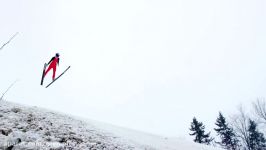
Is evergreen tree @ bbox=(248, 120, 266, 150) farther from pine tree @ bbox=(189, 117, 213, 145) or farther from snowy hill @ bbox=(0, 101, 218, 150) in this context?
snowy hill @ bbox=(0, 101, 218, 150)

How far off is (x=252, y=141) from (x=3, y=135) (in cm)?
5365

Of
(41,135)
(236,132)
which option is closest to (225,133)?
(236,132)

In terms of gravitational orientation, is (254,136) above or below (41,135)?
above

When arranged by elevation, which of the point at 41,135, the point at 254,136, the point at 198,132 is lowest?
the point at 41,135

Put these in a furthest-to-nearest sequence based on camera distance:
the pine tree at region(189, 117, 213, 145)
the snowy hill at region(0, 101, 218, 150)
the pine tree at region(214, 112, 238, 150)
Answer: the pine tree at region(214, 112, 238, 150)
the pine tree at region(189, 117, 213, 145)
the snowy hill at region(0, 101, 218, 150)

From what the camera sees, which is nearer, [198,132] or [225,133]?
[198,132]

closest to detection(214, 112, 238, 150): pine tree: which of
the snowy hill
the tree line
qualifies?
the tree line

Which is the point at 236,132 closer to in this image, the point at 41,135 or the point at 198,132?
the point at 198,132

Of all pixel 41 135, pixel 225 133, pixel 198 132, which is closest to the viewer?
pixel 41 135

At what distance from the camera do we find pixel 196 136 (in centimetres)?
4172

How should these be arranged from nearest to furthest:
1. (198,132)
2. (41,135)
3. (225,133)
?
1. (41,135)
2. (198,132)
3. (225,133)

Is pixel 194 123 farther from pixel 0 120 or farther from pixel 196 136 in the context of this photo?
pixel 0 120

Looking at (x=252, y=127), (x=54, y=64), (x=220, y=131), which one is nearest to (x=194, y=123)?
(x=220, y=131)

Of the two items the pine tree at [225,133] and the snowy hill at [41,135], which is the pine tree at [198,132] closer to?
the pine tree at [225,133]
